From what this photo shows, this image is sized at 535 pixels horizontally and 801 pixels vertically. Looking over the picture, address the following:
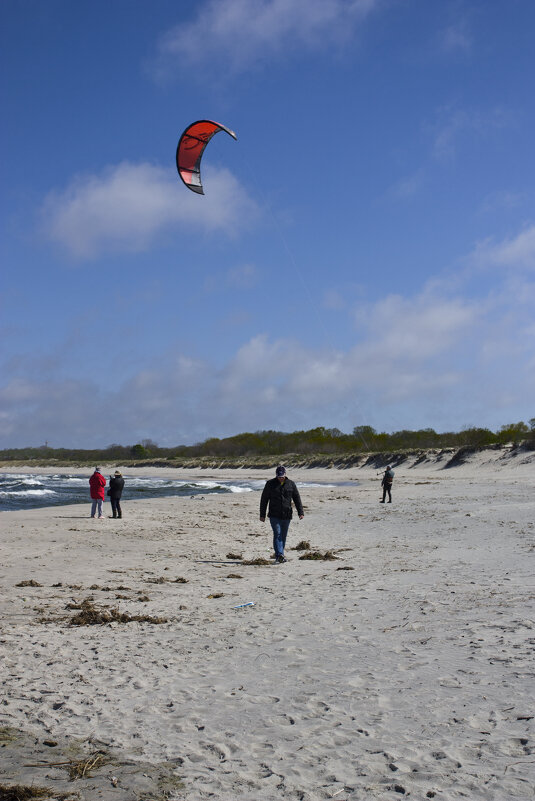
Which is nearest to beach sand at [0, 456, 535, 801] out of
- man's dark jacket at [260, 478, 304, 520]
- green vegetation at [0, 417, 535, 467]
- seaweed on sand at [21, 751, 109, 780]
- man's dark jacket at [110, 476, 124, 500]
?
seaweed on sand at [21, 751, 109, 780]

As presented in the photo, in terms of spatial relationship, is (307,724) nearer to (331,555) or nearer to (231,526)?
(331,555)

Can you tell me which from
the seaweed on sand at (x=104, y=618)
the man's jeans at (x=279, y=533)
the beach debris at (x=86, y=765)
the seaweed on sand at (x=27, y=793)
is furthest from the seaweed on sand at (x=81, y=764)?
the man's jeans at (x=279, y=533)

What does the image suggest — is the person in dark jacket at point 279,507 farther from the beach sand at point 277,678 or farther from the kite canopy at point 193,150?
the kite canopy at point 193,150

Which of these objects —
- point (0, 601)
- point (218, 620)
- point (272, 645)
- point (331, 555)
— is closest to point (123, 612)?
point (218, 620)

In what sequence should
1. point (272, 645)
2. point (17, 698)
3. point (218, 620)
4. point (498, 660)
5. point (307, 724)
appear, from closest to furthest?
point (307, 724)
point (17, 698)
point (498, 660)
point (272, 645)
point (218, 620)

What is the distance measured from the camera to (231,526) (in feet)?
55.2

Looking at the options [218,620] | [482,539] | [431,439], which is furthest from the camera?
[431,439]

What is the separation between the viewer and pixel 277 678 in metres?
4.71

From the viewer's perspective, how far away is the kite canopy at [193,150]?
51.5ft

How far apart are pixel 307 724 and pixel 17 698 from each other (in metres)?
2.12

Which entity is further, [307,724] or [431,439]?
[431,439]

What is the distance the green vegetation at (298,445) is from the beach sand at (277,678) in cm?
3328

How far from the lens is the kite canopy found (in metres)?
Result: 15.7

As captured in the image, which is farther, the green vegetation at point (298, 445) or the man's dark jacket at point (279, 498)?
the green vegetation at point (298, 445)
